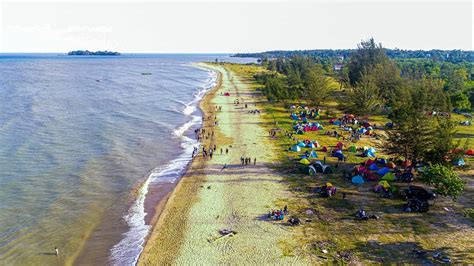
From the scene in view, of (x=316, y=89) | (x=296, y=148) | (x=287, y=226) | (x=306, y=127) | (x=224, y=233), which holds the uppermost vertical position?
(x=316, y=89)

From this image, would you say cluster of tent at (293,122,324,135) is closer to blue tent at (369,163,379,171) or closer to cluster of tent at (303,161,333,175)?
cluster of tent at (303,161,333,175)

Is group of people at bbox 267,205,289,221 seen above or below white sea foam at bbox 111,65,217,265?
above

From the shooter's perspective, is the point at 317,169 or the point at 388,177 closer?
the point at 388,177

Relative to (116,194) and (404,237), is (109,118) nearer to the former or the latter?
(116,194)

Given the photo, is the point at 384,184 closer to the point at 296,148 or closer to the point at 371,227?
the point at 371,227

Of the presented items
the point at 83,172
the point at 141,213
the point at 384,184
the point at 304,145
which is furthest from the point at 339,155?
the point at 83,172

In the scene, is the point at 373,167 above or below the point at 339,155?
above

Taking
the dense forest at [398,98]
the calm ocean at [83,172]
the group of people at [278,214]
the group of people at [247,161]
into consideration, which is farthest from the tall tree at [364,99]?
the group of people at [278,214]

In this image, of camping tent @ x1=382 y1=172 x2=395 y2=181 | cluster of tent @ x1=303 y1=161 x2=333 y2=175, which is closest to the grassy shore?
cluster of tent @ x1=303 y1=161 x2=333 y2=175
